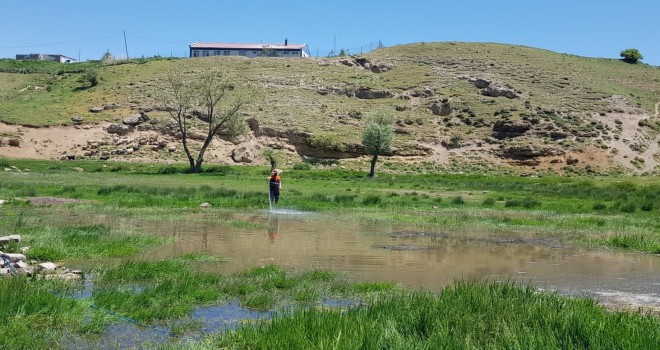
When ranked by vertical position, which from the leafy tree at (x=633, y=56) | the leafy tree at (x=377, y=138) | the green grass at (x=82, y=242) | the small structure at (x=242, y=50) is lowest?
the green grass at (x=82, y=242)

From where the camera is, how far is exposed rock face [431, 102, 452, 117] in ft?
342

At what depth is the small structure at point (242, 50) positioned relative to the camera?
177m

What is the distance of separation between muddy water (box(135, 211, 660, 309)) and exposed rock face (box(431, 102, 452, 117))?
274ft

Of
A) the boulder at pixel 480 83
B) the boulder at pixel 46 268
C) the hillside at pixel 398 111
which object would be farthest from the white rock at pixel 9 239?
the boulder at pixel 480 83

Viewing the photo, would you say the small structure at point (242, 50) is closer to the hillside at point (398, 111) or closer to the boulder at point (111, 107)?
the hillside at point (398, 111)

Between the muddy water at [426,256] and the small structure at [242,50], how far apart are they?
15862cm

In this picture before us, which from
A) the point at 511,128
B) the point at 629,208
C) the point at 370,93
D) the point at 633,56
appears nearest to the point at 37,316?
the point at 629,208

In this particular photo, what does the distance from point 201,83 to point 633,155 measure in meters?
63.7

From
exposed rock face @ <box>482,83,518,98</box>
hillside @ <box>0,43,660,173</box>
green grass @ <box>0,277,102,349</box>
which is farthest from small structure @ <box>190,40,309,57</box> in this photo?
green grass @ <box>0,277,102,349</box>

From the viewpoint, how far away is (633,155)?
91938 millimetres

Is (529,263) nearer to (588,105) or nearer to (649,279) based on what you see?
(649,279)

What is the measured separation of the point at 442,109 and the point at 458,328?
99162 millimetres

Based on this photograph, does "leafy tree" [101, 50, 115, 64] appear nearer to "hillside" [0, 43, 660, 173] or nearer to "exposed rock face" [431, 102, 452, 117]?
"hillside" [0, 43, 660, 173]

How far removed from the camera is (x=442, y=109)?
104562 mm
